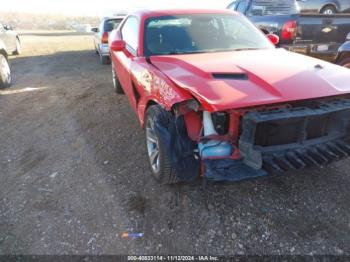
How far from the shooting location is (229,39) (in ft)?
12.1

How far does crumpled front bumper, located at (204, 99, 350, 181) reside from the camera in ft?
7.20

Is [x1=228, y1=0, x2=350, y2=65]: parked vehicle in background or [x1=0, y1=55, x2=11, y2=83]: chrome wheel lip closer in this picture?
[x1=228, y1=0, x2=350, y2=65]: parked vehicle in background

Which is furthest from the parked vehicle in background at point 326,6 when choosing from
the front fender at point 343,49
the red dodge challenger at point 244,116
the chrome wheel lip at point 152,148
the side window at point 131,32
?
the chrome wheel lip at point 152,148

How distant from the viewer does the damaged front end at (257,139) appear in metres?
2.21

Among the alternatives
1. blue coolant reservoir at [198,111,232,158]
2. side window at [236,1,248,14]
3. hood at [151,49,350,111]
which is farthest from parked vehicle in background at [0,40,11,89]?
side window at [236,1,248,14]

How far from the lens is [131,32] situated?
408 cm

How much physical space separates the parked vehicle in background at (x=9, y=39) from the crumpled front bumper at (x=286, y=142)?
10.6 m

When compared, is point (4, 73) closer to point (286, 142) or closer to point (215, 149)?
point (215, 149)

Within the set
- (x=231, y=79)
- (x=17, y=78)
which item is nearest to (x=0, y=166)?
(x=231, y=79)

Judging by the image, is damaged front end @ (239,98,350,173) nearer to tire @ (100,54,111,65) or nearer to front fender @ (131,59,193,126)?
front fender @ (131,59,193,126)

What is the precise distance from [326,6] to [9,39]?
1146 centimetres

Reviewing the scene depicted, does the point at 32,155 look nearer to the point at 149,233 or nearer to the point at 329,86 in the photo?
the point at 149,233

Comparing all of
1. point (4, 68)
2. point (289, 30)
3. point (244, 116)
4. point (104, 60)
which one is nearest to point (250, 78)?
point (244, 116)

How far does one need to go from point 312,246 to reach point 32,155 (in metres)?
3.29
